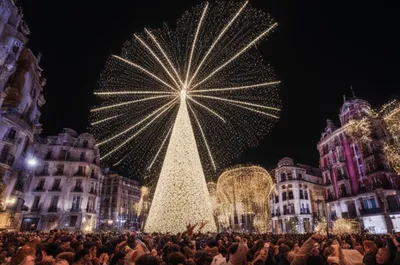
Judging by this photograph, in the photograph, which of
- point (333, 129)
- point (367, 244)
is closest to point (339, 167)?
point (333, 129)

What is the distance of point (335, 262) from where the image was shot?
4348 millimetres

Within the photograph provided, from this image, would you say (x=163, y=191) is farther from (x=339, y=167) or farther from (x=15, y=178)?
(x=339, y=167)

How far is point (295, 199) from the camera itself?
55.0 metres

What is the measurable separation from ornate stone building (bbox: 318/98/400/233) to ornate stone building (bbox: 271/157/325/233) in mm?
7094

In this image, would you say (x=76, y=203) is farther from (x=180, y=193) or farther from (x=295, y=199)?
(x=295, y=199)

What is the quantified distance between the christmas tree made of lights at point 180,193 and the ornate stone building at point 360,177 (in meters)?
31.2

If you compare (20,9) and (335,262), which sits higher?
(20,9)

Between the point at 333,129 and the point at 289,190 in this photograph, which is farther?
the point at 289,190

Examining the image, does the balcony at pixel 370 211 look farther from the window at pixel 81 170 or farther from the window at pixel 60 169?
the window at pixel 60 169

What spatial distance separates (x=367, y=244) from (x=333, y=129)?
48482mm

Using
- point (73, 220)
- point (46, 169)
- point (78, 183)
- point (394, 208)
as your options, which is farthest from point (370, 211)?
point (46, 169)

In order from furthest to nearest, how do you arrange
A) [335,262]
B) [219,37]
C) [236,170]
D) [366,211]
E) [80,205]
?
1. [80,205]
2. [366,211]
3. [236,170]
4. [219,37]
5. [335,262]

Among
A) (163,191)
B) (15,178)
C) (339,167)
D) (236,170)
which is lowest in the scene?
(163,191)

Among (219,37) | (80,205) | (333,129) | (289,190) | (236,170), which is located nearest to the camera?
(219,37)
